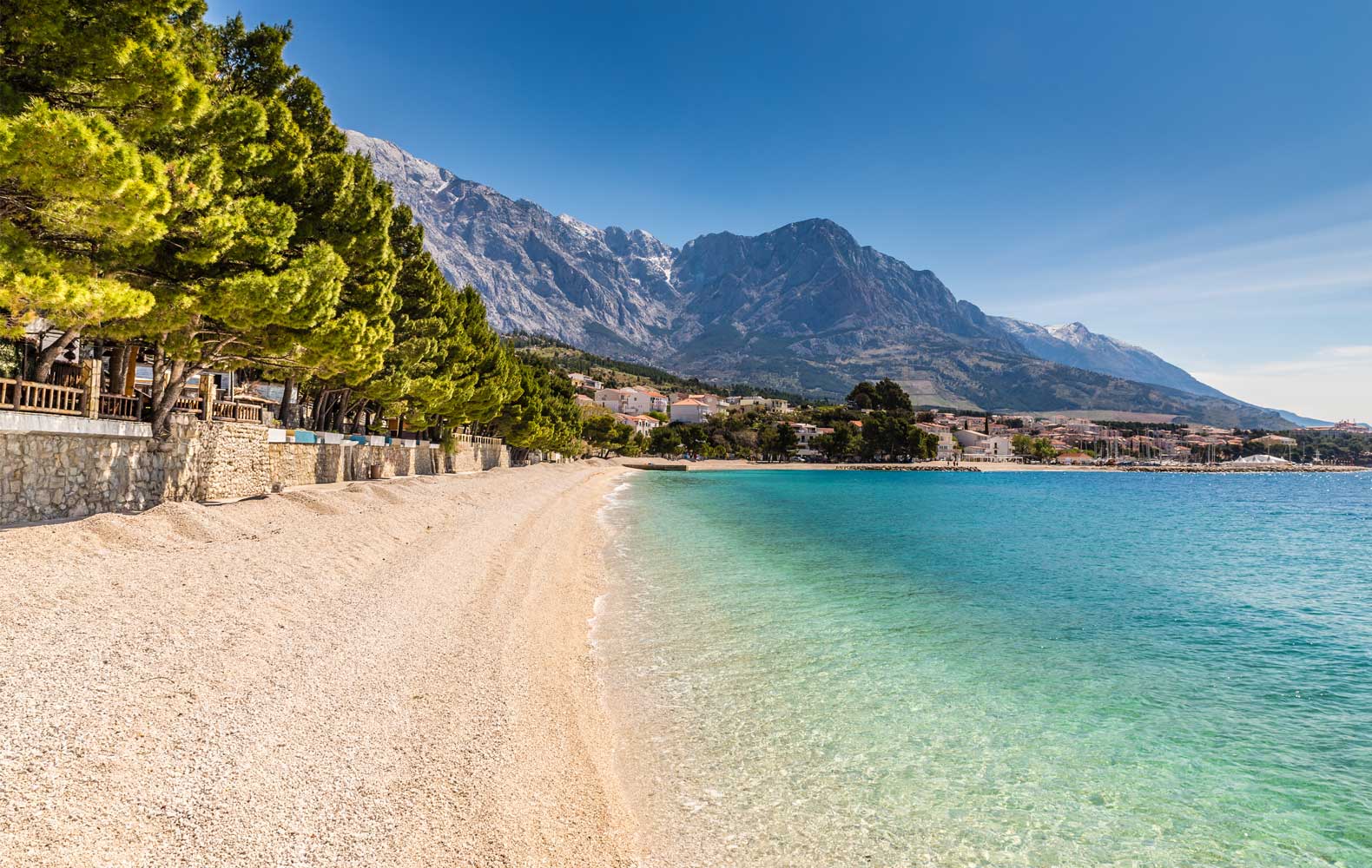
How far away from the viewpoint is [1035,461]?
629 feet

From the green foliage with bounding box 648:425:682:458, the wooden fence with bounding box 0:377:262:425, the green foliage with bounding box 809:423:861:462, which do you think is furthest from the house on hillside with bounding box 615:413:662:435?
the wooden fence with bounding box 0:377:262:425

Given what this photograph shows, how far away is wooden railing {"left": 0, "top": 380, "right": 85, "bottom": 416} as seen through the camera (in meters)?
13.1

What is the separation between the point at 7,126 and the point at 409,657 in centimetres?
872

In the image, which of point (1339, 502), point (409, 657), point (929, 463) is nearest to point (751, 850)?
point (409, 657)

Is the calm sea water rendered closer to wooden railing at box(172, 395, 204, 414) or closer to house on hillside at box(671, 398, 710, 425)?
wooden railing at box(172, 395, 204, 414)

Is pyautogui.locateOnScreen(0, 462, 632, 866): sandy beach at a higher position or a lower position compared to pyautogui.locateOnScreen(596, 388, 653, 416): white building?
lower

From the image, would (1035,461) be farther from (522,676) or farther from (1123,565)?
(522,676)

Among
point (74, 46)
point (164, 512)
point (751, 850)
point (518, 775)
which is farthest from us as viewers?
point (164, 512)

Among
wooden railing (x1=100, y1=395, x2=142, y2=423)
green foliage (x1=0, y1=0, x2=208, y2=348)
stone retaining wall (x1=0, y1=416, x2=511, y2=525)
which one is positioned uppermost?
green foliage (x1=0, y1=0, x2=208, y2=348)

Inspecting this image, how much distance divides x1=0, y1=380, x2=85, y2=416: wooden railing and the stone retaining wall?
3.66 ft

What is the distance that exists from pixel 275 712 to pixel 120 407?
50.9 ft

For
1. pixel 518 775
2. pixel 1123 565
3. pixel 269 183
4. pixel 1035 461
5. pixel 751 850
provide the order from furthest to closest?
pixel 1035 461 < pixel 1123 565 < pixel 269 183 < pixel 518 775 < pixel 751 850

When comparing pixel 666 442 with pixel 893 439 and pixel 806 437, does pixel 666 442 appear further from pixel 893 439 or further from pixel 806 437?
pixel 893 439

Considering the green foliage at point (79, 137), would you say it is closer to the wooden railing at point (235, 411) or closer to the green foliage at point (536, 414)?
the wooden railing at point (235, 411)
